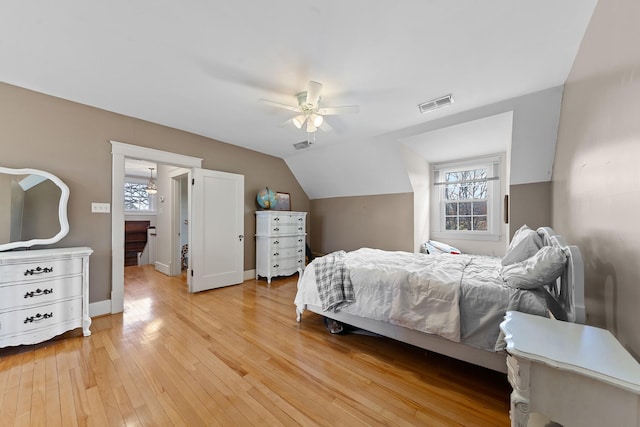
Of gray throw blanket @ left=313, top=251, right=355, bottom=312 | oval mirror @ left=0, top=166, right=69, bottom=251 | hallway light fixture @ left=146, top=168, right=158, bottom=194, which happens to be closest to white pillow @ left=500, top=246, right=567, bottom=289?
gray throw blanket @ left=313, top=251, right=355, bottom=312

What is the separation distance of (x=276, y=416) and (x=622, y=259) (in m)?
2.01

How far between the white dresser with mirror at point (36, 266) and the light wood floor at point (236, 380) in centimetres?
22

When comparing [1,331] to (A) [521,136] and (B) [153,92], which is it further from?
(A) [521,136]

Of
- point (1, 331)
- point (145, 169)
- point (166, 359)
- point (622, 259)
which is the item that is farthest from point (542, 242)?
point (145, 169)

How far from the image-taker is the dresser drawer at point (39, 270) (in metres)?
2.03

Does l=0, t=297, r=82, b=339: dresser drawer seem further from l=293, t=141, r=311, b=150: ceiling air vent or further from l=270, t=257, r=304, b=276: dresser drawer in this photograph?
l=293, t=141, r=311, b=150: ceiling air vent

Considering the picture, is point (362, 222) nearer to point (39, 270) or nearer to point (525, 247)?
point (525, 247)

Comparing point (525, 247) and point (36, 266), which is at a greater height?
point (525, 247)

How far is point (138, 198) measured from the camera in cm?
668

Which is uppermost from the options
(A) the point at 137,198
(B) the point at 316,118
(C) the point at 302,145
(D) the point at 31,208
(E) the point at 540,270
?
(C) the point at 302,145

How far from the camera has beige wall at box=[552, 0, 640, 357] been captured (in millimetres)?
1075

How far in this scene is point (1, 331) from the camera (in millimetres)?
1993

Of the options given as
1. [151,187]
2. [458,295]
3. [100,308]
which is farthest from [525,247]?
[151,187]

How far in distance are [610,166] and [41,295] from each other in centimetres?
431
